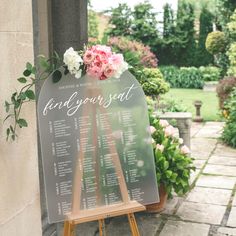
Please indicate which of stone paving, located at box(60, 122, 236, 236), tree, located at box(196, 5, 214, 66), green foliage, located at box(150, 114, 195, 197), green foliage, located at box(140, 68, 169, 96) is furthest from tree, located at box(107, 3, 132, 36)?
green foliage, located at box(150, 114, 195, 197)

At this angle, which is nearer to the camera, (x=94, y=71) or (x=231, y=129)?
(x=94, y=71)

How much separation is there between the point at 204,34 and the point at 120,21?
3582mm

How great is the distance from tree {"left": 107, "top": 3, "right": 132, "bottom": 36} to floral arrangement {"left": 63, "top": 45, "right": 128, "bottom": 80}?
1528 cm

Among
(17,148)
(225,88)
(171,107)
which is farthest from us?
(225,88)

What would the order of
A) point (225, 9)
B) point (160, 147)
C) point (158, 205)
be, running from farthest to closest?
point (225, 9)
point (158, 205)
point (160, 147)

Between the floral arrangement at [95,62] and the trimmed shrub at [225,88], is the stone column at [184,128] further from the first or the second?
the trimmed shrub at [225,88]

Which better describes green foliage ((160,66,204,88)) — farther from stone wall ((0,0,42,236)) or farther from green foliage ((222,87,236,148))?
stone wall ((0,0,42,236))

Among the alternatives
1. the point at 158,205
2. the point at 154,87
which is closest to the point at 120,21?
the point at 154,87

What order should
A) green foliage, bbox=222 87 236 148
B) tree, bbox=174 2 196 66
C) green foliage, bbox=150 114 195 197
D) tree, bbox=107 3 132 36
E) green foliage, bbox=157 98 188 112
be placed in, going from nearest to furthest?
green foliage, bbox=150 114 195 197 → green foliage, bbox=157 98 188 112 → green foliage, bbox=222 87 236 148 → tree, bbox=107 3 132 36 → tree, bbox=174 2 196 66

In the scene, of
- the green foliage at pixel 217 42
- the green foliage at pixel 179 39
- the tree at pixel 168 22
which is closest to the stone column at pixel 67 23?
the green foliage at pixel 217 42

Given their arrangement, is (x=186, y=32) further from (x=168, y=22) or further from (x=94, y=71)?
(x=94, y=71)

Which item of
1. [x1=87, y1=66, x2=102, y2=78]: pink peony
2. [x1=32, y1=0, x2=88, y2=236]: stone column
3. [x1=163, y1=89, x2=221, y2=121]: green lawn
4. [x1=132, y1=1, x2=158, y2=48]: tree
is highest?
[x1=132, y1=1, x2=158, y2=48]: tree

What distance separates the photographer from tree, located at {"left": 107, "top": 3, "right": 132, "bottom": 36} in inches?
676

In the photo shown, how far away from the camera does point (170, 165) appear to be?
368 centimetres
